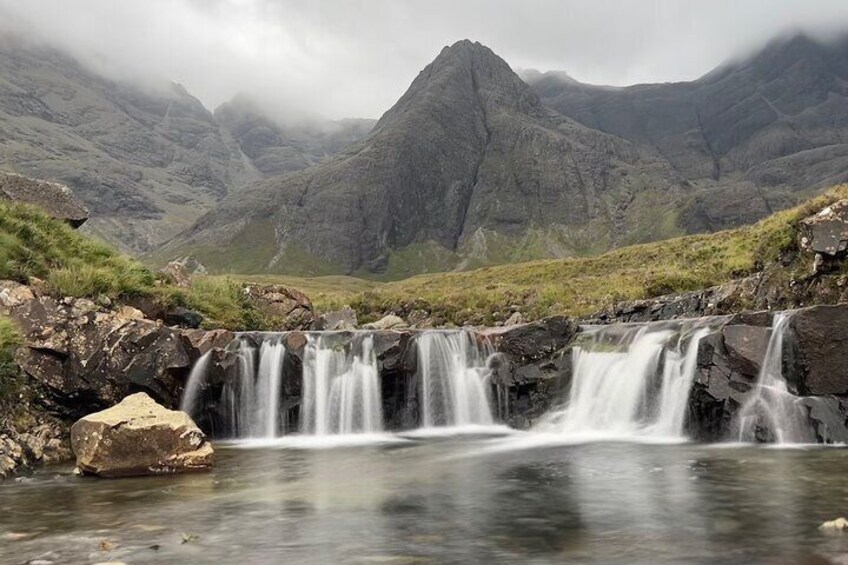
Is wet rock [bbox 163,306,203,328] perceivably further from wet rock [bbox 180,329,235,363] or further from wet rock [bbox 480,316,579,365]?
wet rock [bbox 480,316,579,365]

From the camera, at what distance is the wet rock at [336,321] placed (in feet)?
159

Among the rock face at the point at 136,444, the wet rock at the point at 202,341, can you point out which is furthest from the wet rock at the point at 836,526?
the wet rock at the point at 202,341

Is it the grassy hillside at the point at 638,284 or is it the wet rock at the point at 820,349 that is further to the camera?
the grassy hillside at the point at 638,284

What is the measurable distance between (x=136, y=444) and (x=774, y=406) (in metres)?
20.2

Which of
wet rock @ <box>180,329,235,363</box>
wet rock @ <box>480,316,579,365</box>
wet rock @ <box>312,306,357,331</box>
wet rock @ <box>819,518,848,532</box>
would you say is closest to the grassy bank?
wet rock @ <box>180,329,235,363</box>

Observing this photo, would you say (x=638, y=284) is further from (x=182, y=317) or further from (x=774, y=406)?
(x=182, y=317)

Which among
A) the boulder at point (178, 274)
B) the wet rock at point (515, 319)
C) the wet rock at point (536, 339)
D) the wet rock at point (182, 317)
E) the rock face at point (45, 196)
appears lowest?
the wet rock at point (536, 339)

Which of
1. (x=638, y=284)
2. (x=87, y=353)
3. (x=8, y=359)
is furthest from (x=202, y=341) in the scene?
(x=638, y=284)

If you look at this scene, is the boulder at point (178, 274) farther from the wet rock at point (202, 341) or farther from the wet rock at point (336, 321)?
the wet rock at point (202, 341)

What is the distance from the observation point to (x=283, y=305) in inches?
1777

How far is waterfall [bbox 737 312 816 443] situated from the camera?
21688 mm

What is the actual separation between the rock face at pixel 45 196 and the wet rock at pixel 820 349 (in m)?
34.4

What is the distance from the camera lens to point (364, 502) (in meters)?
15.9

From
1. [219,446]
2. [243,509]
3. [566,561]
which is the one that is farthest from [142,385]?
[566,561]
